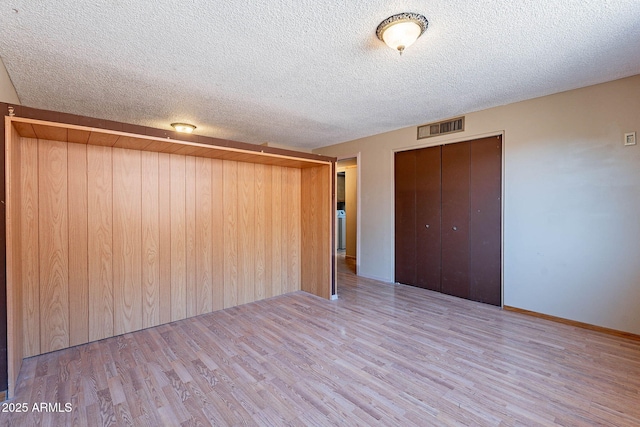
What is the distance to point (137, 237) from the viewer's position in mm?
2832

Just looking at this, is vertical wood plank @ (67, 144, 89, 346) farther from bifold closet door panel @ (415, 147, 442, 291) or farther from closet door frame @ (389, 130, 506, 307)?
bifold closet door panel @ (415, 147, 442, 291)

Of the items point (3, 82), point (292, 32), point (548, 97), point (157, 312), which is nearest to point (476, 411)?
point (292, 32)

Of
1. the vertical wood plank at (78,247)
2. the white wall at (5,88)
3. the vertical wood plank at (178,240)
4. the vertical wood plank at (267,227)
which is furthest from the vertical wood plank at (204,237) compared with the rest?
the white wall at (5,88)

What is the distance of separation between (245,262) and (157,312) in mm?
1111

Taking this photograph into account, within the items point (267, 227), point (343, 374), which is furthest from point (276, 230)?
point (343, 374)

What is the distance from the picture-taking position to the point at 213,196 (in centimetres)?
335

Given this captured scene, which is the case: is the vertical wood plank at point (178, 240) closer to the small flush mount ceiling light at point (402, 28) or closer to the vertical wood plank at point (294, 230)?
the vertical wood plank at point (294, 230)

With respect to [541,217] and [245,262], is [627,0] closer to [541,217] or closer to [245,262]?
[541,217]

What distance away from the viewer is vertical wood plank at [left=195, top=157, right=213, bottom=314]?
10.6 feet

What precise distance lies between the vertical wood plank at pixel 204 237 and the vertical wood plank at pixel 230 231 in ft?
0.61

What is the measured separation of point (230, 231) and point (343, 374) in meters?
2.19

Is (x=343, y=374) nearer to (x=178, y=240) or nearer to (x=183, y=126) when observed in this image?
(x=178, y=240)

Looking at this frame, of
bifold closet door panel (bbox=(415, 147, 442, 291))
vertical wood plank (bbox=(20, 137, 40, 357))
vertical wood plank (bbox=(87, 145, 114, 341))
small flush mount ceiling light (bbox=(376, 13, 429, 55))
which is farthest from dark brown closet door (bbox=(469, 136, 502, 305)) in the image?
vertical wood plank (bbox=(20, 137, 40, 357))

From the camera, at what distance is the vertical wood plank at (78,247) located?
2.48 metres
